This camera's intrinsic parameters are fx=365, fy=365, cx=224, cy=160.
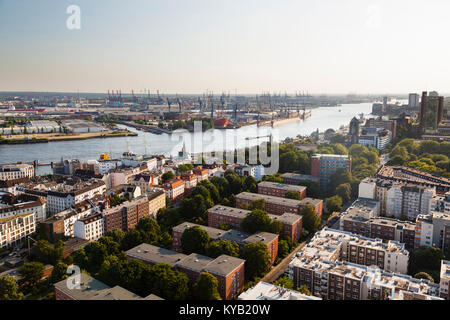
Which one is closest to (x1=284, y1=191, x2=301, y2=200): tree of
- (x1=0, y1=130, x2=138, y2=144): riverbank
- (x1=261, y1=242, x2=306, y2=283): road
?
(x1=261, y1=242, x2=306, y2=283): road

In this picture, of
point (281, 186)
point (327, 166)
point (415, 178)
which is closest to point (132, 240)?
point (281, 186)

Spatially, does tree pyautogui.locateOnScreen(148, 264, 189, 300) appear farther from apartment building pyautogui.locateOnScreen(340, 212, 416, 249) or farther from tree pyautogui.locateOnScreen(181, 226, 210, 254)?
apartment building pyautogui.locateOnScreen(340, 212, 416, 249)

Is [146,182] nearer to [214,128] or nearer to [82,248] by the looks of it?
[82,248]

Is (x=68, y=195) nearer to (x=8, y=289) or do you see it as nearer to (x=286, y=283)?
(x=8, y=289)

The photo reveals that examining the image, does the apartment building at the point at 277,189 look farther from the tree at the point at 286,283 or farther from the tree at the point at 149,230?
the tree at the point at 286,283

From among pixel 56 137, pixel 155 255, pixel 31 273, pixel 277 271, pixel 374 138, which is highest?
pixel 374 138

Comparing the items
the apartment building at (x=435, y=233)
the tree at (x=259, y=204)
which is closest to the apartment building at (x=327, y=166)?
the tree at (x=259, y=204)
